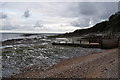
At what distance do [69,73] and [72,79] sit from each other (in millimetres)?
1235

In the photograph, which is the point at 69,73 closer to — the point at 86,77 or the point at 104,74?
the point at 86,77

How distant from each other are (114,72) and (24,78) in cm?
685

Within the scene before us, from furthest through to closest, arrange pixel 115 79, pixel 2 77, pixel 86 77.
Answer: pixel 2 77
pixel 86 77
pixel 115 79

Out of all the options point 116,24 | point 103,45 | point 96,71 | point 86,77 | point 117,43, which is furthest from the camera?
point 116,24

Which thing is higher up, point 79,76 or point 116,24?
point 116,24

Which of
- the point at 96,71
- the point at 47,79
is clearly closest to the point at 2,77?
the point at 47,79

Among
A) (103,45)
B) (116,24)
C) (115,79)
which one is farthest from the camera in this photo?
(116,24)

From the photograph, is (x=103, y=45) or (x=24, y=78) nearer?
(x=24, y=78)

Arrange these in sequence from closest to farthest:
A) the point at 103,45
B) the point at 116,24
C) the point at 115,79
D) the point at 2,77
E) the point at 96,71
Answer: the point at 115,79
the point at 96,71
the point at 2,77
the point at 103,45
the point at 116,24

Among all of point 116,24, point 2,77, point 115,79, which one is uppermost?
point 116,24

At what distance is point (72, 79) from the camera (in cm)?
879

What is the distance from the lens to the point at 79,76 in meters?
9.16

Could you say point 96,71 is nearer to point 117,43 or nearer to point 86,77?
point 86,77

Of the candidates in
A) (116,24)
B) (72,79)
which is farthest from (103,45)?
(116,24)
